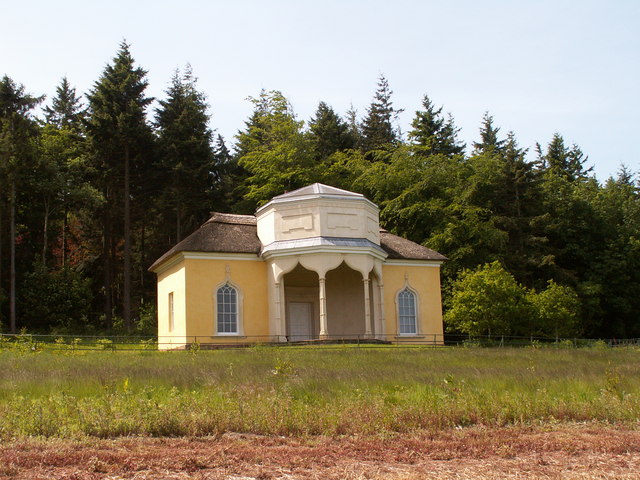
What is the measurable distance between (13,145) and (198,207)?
1412cm

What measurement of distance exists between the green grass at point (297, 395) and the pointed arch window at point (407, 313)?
13.6m

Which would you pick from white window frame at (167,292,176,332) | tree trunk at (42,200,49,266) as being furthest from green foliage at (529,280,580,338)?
tree trunk at (42,200,49,266)

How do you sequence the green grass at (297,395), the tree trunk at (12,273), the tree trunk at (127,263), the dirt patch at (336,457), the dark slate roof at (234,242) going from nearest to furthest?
the dirt patch at (336,457) → the green grass at (297,395) → the dark slate roof at (234,242) → the tree trunk at (12,273) → the tree trunk at (127,263)

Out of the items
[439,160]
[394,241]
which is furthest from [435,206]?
[394,241]

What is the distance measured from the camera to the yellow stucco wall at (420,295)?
3459 centimetres

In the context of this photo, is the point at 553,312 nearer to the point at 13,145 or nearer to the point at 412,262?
the point at 412,262

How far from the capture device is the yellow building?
3153cm

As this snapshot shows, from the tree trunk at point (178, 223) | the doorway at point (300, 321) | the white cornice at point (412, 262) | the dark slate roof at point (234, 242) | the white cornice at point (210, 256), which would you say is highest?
the tree trunk at point (178, 223)

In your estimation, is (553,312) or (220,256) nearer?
(220,256)

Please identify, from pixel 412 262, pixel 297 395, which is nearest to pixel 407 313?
pixel 412 262

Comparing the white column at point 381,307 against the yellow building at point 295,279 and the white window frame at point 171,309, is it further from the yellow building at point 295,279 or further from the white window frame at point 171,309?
the white window frame at point 171,309

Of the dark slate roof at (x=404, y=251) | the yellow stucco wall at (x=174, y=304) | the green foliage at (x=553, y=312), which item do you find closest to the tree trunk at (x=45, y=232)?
the yellow stucco wall at (x=174, y=304)

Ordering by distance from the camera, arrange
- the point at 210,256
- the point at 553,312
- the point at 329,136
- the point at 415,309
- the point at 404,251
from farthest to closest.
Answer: the point at 329,136
the point at 553,312
the point at 404,251
the point at 415,309
the point at 210,256

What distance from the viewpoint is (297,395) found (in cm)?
1352
